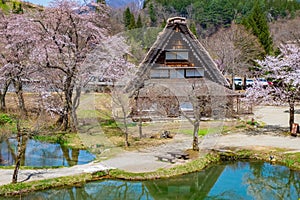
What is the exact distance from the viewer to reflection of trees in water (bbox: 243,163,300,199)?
431 inches

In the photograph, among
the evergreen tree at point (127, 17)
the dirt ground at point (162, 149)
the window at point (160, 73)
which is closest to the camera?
the dirt ground at point (162, 149)

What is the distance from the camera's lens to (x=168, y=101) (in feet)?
59.9

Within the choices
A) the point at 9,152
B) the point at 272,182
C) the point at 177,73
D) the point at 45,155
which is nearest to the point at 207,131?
the point at 177,73

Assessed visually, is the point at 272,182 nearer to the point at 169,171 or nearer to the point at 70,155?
the point at 169,171

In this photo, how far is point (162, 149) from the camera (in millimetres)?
14477

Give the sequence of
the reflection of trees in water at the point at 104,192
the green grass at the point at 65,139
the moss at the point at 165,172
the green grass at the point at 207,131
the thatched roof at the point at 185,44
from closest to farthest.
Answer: the reflection of trees in water at the point at 104,192
the moss at the point at 165,172
the green grass at the point at 65,139
the green grass at the point at 207,131
the thatched roof at the point at 185,44

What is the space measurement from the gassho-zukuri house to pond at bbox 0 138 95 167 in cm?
496

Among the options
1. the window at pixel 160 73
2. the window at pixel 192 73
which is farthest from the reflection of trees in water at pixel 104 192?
the window at pixel 192 73

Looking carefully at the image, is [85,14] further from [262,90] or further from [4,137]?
[262,90]

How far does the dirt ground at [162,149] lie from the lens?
11469mm

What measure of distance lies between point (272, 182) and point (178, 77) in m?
10.5

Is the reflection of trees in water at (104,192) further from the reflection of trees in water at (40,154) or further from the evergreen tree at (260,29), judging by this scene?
the evergreen tree at (260,29)

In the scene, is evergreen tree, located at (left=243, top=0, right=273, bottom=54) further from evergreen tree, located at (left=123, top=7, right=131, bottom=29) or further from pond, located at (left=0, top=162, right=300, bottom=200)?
pond, located at (left=0, top=162, right=300, bottom=200)

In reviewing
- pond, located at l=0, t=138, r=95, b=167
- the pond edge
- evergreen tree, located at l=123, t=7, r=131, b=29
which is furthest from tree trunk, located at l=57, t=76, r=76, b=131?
evergreen tree, located at l=123, t=7, r=131, b=29
